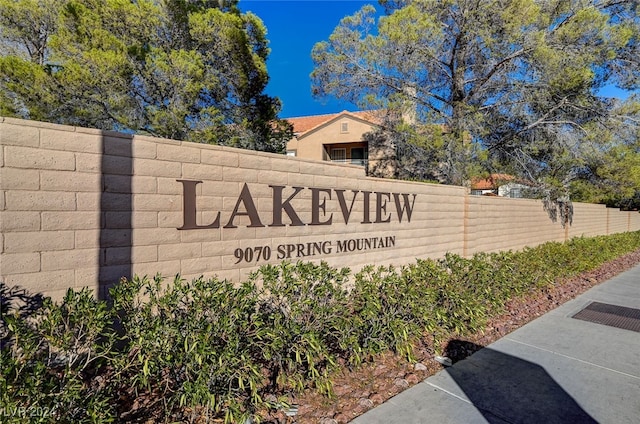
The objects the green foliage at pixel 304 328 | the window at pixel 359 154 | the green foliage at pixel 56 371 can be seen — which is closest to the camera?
the green foliage at pixel 56 371

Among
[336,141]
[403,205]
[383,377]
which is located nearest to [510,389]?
[383,377]

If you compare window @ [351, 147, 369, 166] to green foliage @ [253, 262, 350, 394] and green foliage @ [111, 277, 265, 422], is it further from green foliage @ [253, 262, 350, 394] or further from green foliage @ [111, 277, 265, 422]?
green foliage @ [111, 277, 265, 422]

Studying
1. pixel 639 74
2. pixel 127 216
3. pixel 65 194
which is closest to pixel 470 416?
pixel 127 216

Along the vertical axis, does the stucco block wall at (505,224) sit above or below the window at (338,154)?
below

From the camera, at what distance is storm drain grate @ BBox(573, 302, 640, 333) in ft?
18.3

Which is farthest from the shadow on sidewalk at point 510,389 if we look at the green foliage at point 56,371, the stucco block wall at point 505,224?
the stucco block wall at point 505,224

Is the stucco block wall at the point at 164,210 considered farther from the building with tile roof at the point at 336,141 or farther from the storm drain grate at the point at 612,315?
the building with tile roof at the point at 336,141

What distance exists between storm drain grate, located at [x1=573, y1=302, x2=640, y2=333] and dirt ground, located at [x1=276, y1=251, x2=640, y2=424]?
0.69 m

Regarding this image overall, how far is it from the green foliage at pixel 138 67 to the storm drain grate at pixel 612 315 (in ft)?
31.3

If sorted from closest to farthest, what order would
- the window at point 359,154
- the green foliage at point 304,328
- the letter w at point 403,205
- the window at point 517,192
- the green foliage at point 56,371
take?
1. the green foliage at point 56,371
2. the green foliage at point 304,328
3. the letter w at point 403,205
4. the window at point 517,192
5. the window at point 359,154

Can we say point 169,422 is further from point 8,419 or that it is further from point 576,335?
point 576,335

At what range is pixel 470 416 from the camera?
9.87ft

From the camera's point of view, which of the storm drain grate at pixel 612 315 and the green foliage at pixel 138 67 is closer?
the storm drain grate at pixel 612 315

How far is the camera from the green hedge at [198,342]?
2152mm
